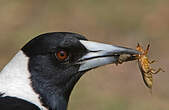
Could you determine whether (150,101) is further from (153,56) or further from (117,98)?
(153,56)

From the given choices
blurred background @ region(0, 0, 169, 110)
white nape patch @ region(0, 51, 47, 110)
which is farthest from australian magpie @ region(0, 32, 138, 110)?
blurred background @ region(0, 0, 169, 110)

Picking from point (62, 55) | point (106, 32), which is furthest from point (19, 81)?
point (106, 32)

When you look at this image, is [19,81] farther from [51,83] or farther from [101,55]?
[101,55]

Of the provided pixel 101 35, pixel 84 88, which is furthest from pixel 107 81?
pixel 101 35

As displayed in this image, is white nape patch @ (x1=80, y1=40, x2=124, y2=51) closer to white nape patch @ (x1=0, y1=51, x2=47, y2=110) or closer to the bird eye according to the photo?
the bird eye

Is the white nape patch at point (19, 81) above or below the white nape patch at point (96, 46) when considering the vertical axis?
below

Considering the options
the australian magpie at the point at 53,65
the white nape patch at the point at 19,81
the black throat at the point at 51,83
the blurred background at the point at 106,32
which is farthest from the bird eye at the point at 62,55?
the blurred background at the point at 106,32

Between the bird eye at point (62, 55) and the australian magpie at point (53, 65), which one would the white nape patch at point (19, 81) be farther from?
the bird eye at point (62, 55)
